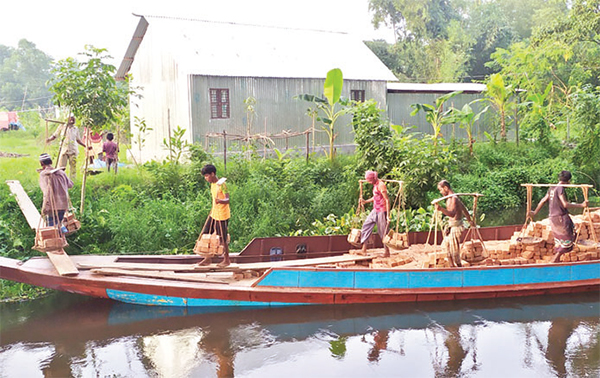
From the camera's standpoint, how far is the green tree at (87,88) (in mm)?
11500

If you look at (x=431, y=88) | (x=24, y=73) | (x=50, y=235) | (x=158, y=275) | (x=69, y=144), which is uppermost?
(x=24, y=73)

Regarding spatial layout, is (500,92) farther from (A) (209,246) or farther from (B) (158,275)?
(B) (158,275)

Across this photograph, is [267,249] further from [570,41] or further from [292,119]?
[570,41]

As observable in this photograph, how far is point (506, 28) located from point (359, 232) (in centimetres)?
3494

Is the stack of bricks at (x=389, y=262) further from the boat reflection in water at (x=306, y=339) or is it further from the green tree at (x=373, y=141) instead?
the green tree at (x=373, y=141)

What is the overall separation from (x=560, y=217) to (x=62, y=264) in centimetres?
786

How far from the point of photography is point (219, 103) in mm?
18344

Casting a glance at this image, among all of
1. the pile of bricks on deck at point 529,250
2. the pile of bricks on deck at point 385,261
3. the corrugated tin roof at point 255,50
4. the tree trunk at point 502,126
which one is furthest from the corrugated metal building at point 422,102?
the pile of bricks on deck at point 385,261

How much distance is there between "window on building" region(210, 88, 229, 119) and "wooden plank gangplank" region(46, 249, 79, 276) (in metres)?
9.64

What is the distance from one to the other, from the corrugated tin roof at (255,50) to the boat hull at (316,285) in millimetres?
10062

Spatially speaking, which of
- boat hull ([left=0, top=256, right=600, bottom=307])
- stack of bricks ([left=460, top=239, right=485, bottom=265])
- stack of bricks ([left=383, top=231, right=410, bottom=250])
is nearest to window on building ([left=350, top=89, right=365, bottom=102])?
stack of bricks ([left=383, top=231, right=410, bottom=250])

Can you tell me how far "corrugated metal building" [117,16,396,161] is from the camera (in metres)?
18.0

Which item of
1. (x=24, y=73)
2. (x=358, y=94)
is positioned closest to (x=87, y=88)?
(x=358, y=94)

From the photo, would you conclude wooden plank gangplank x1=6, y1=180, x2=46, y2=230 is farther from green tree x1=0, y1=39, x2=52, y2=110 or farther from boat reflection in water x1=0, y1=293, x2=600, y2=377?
green tree x1=0, y1=39, x2=52, y2=110
